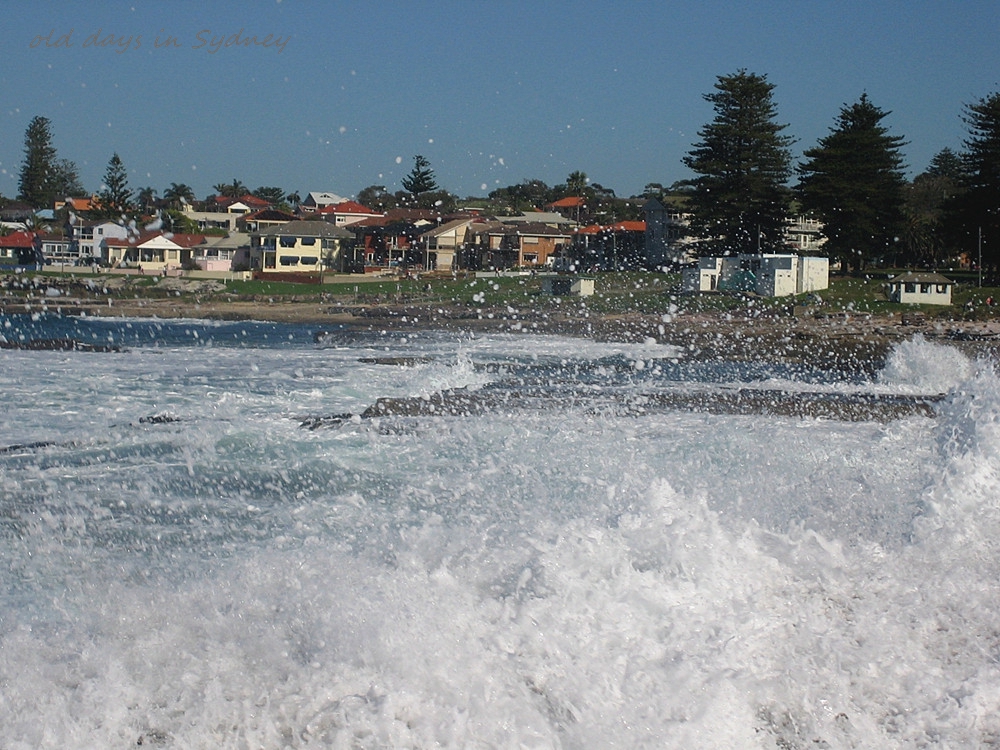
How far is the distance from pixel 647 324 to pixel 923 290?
1108 centimetres

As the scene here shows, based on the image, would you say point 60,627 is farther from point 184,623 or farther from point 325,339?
point 325,339

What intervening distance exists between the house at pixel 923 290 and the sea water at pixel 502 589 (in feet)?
93.6

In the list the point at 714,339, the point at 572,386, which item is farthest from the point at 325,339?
the point at 572,386

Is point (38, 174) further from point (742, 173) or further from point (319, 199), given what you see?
point (742, 173)

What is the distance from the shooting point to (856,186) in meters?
45.8

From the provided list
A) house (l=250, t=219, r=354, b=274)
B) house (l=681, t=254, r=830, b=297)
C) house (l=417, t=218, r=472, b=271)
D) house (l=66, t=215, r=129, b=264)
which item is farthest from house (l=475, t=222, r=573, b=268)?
house (l=66, t=215, r=129, b=264)

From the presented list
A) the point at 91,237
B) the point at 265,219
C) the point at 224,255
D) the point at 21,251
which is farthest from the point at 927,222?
the point at 21,251

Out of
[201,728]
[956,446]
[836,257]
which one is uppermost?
[836,257]

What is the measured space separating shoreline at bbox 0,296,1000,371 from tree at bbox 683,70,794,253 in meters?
10.7

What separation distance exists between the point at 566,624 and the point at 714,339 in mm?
25840

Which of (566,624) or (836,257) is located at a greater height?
(836,257)

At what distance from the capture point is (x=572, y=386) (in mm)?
17281

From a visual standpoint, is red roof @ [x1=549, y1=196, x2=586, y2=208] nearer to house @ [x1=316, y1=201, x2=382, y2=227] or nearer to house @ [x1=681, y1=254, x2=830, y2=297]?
house @ [x1=316, y1=201, x2=382, y2=227]

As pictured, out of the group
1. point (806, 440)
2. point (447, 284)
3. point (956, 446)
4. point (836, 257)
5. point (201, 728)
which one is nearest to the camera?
point (201, 728)
